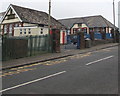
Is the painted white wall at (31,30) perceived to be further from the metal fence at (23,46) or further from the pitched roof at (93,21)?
the pitched roof at (93,21)

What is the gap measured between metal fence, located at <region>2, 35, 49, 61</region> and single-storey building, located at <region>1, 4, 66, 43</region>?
1070 cm

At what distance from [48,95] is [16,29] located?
26187mm

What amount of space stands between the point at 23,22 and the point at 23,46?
1610 centimetres

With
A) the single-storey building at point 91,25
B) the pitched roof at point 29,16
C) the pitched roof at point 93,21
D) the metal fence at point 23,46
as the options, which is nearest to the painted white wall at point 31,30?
the pitched roof at point 29,16

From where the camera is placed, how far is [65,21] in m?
65.9

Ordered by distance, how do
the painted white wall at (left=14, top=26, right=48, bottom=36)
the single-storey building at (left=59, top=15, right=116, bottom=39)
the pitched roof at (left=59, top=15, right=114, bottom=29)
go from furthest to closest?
the pitched roof at (left=59, top=15, right=114, bottom=29)
the single-storey building at (left=59, top=15, right=116, bottom=39)
the painted white wall at (left=14, top=26, right=48, bottom=36)

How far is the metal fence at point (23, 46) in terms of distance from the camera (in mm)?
13320

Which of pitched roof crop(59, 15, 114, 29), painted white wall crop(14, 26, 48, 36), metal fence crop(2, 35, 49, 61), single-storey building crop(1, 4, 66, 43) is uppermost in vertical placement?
pitched roof crop(59, 15, 114, 29)

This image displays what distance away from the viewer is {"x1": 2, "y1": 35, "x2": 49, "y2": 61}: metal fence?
13320mm

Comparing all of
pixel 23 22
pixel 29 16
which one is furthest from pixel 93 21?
pixel 23 22

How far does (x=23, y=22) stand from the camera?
2984 cm

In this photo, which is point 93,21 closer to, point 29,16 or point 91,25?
point 91,25

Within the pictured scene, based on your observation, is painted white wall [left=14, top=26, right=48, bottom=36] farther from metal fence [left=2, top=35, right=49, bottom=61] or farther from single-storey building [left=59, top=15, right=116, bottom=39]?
single-storey building [left=59, top=15, right=116, bottom=39]

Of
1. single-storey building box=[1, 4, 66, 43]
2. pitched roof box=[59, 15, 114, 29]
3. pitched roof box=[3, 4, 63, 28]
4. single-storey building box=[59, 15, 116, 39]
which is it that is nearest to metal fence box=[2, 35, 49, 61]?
single-storey building box=[1, 4, 66, 43]
